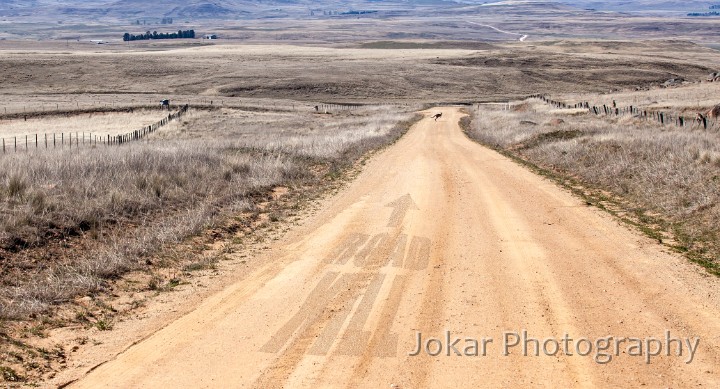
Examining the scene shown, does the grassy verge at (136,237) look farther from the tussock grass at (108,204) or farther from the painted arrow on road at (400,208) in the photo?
the painted arrow on road at (400,208)

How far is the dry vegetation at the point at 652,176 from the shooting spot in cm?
1265

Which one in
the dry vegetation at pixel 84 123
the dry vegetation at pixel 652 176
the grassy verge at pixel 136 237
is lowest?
the dry vegetation at pixel 84 123

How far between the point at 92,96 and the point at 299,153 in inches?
2415

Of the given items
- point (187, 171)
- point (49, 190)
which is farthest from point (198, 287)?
point (187, 171)

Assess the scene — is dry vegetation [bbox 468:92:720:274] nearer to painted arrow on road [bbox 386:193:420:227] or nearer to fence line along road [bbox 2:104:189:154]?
painted arrow on road [bbox 386:193:420:227]

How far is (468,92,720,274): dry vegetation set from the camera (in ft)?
41.5

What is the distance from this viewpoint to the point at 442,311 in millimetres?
8664

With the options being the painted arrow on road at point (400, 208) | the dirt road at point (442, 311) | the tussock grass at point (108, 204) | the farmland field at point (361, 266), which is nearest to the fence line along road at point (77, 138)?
the farmland field at point (361, 266)

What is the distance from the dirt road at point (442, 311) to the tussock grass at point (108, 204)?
205 cm

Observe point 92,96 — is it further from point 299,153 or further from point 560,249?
point 560,249

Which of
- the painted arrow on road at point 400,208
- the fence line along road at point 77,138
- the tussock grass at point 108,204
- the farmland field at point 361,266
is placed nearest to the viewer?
the farmland field at point 361,266

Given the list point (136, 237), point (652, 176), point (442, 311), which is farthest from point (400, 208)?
point (442, 311)

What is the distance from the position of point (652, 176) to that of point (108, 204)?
12.3m

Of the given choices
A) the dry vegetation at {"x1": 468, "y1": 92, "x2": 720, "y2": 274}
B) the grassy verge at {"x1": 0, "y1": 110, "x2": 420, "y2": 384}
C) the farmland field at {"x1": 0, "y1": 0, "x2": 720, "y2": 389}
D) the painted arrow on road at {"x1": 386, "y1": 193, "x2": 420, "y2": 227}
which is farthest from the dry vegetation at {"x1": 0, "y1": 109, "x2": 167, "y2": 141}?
the painted arrow on road at {"x1": 386, "y1": 193, "x2": 420, "y2": 227}
